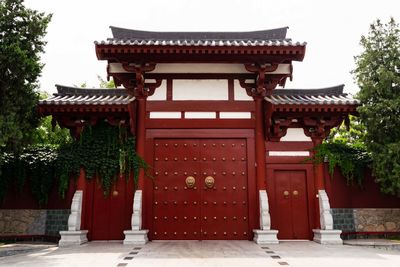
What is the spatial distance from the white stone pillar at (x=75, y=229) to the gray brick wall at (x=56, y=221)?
94 centimetres

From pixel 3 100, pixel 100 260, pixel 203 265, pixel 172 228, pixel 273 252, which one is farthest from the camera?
pixel 172 228

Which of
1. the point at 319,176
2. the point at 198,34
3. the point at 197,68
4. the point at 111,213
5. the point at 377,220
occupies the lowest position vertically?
the point at 377,220

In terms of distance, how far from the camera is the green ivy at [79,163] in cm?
961

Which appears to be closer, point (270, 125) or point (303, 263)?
point (303, 263)

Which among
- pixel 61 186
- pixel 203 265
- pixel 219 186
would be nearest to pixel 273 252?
pixel 203 265

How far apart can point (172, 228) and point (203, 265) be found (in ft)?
11.6

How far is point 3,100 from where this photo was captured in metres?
8.59

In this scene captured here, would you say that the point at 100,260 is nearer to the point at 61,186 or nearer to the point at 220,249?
the point at 220,249

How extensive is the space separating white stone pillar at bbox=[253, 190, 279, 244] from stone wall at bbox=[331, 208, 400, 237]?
2234 mm

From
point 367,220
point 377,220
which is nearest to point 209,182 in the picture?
point 367,220

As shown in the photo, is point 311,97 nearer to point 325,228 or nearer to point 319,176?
point 319,176

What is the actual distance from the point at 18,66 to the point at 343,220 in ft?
29.6

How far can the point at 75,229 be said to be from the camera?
8.99m

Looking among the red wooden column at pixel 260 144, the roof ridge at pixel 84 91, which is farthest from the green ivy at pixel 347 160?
the roof ridge at pixel 84 91
